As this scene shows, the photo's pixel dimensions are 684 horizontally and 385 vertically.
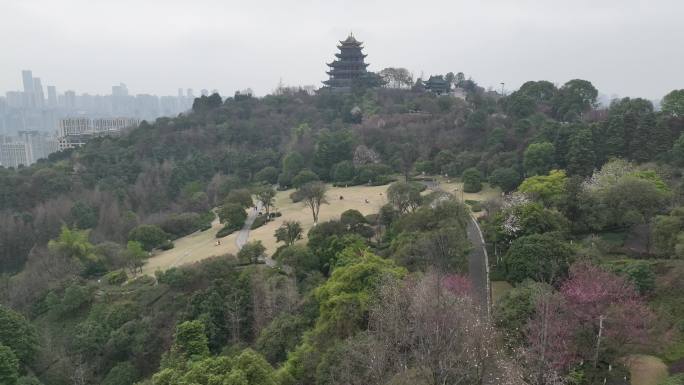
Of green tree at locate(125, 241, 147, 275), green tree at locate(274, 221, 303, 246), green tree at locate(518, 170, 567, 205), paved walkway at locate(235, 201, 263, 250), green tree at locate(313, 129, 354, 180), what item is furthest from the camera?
green tree at locate(313, 129, 354, 180)

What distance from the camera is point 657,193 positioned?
20094 mm

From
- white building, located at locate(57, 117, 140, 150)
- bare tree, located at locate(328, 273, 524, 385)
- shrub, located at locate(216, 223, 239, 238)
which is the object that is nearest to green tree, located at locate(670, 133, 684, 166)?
bare tree, located at locate(328, 273, 524, 385)

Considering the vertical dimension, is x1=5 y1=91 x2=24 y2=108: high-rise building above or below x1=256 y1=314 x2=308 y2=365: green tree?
above

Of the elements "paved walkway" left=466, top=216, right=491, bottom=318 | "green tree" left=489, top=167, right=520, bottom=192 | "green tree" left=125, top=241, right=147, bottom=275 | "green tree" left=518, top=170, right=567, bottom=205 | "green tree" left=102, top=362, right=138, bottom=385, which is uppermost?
"green tree" left=518, top=170, right=567, bottom=205

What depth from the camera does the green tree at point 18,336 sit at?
62.8 feet

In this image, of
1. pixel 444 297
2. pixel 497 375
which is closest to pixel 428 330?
pixel 444 297

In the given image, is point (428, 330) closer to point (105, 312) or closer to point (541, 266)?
point (541, 266)

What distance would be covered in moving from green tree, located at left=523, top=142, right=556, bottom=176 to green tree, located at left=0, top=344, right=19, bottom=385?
27640mm

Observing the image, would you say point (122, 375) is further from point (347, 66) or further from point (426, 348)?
point (347, 66)

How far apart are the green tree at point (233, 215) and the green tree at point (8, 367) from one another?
1496cm

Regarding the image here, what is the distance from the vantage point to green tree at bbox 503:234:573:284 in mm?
16422

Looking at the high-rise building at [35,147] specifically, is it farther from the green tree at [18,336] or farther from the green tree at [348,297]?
the green tree at [348,297]

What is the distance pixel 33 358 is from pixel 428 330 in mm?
16988

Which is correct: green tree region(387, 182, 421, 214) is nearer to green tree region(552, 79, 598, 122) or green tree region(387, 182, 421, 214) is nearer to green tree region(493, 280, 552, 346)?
green tree region(493, 280, 552, 346)
